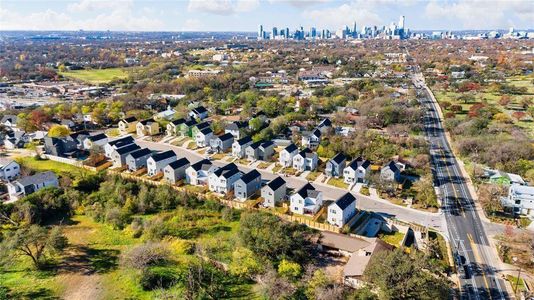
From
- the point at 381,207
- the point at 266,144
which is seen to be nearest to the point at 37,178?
the point at 266,144

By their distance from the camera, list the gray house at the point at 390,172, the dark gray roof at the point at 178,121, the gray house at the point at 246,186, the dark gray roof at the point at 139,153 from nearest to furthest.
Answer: the gray house at the point at 246,186 < the gray house at the point at 390,172 < the dark gray roof at the point at 139,153 < the dark gray roof at the point at 178,121

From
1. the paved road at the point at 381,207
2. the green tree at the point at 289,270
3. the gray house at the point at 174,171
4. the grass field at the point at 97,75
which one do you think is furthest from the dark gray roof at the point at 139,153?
the grass field at the point at 97,75

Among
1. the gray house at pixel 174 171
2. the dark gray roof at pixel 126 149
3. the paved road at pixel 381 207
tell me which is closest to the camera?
the paved road at pixel 381 207

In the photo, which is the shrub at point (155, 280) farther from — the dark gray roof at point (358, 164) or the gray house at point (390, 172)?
the gray house at point (390, 172)

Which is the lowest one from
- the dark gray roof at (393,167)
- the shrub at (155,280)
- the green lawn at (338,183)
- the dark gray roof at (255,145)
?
the shrub at (155,280)

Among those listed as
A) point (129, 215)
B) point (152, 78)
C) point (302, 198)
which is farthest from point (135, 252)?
point (152, 78)

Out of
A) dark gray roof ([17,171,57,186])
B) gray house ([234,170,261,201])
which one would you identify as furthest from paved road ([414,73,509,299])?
dark gray roof ([17,171,57,186])

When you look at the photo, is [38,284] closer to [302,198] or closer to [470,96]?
[302,198]
